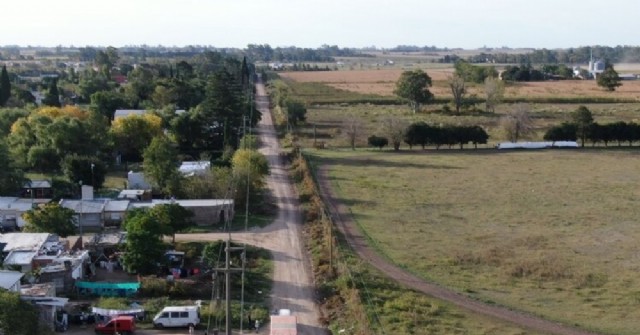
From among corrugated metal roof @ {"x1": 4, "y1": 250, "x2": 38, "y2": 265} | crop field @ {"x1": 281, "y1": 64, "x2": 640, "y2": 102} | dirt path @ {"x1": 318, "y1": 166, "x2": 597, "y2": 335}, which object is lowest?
dirt path @ {"x1": 318, "y1": 166, "x2": 597, "y2": 335}

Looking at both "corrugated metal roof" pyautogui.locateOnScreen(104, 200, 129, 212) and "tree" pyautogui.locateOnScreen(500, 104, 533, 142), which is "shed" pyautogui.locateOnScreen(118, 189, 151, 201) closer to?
"corrugated metal roof" pyautogui.locateOnScreen(104, 200, 129, 212)

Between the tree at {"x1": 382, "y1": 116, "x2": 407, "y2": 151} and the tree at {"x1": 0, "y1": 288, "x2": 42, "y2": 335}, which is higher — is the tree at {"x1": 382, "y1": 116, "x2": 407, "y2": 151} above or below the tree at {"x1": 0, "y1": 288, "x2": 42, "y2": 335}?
above

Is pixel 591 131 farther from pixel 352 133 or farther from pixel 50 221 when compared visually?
pixel 50 221

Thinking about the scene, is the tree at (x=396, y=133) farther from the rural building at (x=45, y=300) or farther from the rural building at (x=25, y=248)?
the rural building at (x=45, y=300)

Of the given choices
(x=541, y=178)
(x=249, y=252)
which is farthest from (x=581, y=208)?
(x=249, y=252)

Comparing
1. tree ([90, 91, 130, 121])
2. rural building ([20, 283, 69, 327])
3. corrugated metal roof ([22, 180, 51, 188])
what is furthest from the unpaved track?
tree ([90, 91, 130, 121])

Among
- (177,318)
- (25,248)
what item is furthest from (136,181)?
(177,318)
